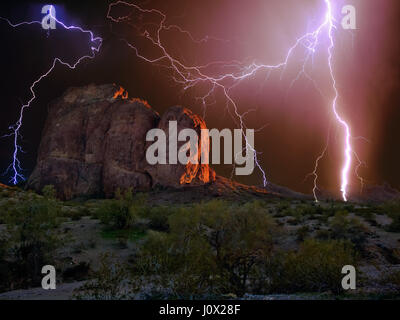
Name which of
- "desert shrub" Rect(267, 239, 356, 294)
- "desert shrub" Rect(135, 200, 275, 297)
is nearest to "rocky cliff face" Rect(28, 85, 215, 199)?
"desert shrub" Rect(135, 200, 275, 297)

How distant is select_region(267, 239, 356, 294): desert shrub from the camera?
5.52 metres

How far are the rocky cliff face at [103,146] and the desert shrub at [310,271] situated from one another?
3866 cm

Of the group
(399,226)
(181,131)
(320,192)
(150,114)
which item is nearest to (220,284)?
(399,226)

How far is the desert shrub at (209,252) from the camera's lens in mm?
5213

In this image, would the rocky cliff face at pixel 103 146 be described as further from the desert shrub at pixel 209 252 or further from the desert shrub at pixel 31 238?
the desert shrub at pixel 209 252

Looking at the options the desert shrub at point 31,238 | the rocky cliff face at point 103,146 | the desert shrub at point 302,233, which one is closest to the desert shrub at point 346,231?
the desert shrub at point 302,233

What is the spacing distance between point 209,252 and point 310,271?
2.23 m

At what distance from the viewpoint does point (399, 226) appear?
12945mm

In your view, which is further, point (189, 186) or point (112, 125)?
point (112, 125)

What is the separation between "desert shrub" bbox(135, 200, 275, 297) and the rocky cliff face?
3705cm

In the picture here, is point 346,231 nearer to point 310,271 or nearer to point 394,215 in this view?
point 394,215

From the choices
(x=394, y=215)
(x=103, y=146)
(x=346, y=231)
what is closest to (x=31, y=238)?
(x=346, y=231)
